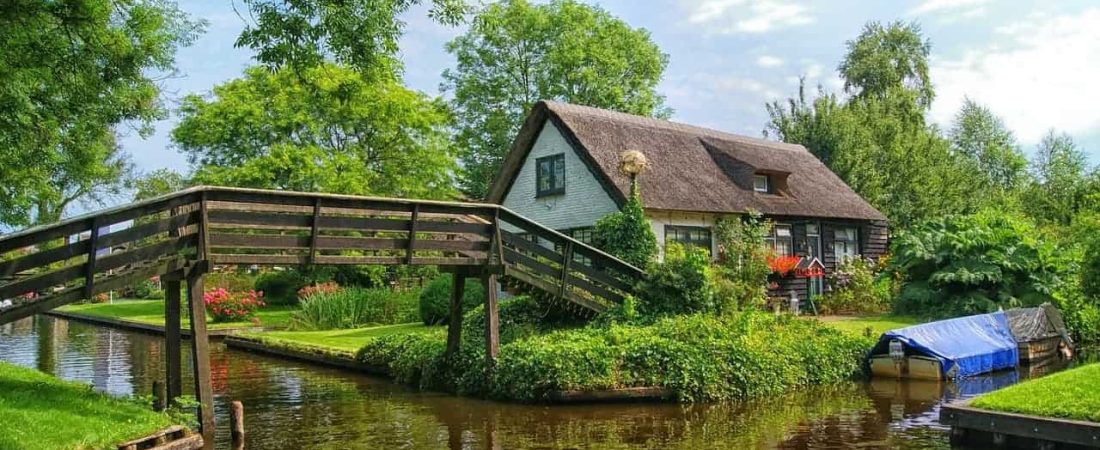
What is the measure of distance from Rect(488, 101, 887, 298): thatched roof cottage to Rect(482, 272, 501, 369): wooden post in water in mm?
9148

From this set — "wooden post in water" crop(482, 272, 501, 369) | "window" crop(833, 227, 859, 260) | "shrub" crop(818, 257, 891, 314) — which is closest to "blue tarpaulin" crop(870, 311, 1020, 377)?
"wooden post in water" crop(482, 272, 501, 369)

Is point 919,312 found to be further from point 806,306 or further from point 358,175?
point 358,175

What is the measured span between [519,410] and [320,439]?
330 centimetres

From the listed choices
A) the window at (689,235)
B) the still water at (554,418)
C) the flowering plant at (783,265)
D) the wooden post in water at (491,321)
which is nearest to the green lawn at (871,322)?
the flowering plant at (783,265)

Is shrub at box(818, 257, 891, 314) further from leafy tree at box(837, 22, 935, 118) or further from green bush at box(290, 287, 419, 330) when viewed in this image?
leafy tree at box(837, 22, 935, 118)

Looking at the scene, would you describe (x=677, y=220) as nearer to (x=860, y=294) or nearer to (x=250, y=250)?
(x=860, y=294)

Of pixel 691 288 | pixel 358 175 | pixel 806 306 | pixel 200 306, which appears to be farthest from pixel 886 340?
pixel 358 175

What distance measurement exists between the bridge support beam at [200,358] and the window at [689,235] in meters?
15.0

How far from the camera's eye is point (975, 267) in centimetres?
2272

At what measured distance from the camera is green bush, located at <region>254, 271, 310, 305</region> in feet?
129

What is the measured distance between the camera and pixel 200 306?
12.9 metres

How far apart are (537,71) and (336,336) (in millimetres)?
25323

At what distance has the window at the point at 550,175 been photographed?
2730cm

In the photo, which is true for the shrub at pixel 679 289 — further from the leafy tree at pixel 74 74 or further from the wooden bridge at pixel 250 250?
the leafy tree at pixel 74 74
